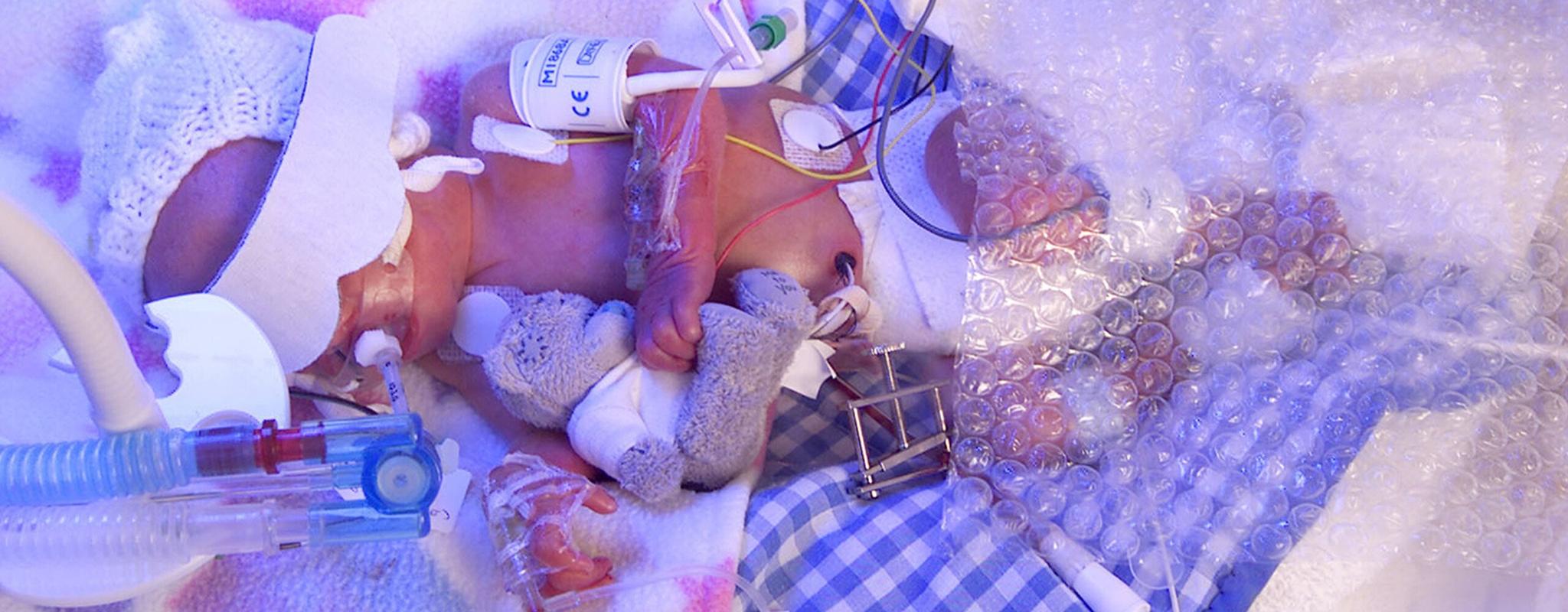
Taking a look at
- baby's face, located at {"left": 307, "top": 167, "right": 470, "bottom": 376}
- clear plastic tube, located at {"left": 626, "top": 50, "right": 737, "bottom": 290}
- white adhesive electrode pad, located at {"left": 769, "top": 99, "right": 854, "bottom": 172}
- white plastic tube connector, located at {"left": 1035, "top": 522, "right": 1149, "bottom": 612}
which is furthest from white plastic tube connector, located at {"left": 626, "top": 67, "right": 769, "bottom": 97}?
white plastic tube connector, located at {"left": 1035, "top": 522, "right": 1149, "bottom": 612}

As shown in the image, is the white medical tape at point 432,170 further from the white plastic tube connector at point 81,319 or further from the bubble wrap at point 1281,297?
the bubble wrap at point 1281,297

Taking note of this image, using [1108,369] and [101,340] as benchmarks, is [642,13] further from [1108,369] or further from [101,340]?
[101,340]

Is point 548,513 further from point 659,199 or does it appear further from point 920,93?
point 920,93

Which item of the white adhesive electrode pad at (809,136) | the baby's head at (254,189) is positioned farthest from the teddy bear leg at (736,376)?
the baby's head at (254,189)

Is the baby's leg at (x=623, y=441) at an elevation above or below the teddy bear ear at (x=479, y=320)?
below

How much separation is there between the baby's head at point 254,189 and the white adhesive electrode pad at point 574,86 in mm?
167

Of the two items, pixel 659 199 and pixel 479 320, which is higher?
pixel 659 199

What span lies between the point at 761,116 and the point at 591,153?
0.22 m

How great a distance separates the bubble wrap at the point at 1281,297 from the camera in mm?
1072

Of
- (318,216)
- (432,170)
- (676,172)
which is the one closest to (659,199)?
(676,172)

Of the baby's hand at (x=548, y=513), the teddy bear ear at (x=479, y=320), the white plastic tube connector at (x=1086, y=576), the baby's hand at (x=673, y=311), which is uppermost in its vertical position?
the baby's hand at (x=673, y=311)

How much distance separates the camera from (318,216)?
3.36ft

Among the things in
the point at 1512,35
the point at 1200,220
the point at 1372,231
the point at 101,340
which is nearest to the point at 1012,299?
the point at 1200,220

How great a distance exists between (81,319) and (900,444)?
0.83 m
